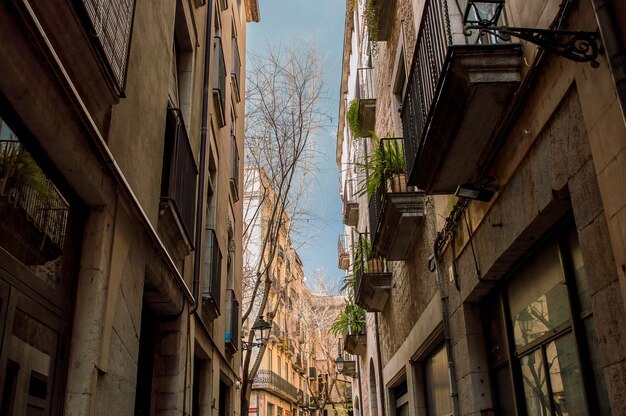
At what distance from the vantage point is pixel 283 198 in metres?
13.5

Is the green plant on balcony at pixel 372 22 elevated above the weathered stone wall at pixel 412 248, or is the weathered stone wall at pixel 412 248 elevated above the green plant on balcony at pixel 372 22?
the green plant on balcony at pixel 372 22

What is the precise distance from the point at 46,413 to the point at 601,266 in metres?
3.19

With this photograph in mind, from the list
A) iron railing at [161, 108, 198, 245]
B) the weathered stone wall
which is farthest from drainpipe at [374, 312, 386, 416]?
iron railing at [161, 108, 198, 245]

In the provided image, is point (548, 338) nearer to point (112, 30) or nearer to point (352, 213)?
point (112, 30)

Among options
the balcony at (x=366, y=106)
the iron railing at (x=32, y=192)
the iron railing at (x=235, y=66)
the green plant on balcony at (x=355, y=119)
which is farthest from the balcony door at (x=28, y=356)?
the green plant on balcony at (x=355, y=119)

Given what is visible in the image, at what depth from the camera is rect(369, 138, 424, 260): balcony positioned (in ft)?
26.1

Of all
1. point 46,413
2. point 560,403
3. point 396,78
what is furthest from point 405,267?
point 46,413

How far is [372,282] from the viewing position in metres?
11.7

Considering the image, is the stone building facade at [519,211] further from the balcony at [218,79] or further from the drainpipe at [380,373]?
the drainpipe at [380,373]

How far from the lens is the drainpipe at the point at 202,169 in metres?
7.75

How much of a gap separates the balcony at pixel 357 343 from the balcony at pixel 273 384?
15.1m

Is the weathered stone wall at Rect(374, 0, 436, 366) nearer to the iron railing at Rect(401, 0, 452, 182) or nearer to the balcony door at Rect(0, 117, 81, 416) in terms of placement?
the iron railing at Rect(401, 0, 452, 182)

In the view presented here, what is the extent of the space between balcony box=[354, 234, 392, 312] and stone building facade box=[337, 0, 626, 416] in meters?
3.40

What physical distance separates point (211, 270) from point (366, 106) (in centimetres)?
582
